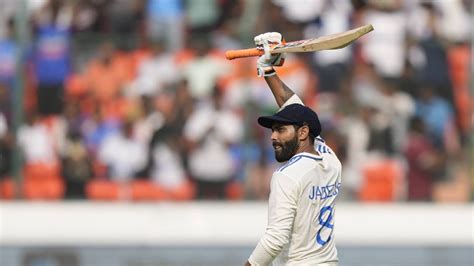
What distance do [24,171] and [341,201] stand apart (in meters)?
2.50

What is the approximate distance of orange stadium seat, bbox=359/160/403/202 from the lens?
8641 millimetres

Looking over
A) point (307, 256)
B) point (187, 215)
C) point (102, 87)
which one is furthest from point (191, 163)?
point (307, 256)

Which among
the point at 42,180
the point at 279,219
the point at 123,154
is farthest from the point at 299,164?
the point at 42,180

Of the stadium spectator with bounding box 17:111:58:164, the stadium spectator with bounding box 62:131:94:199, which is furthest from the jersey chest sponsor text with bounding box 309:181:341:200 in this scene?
the stadium spectator with bounding box 17:111:58:164

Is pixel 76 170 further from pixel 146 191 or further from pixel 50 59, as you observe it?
pixel 50 59

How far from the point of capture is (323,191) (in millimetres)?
4816

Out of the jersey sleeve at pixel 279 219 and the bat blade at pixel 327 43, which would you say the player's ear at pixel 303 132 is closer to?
the jersey sleeve at pixel 279 219

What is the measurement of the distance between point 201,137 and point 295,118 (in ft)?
13.4

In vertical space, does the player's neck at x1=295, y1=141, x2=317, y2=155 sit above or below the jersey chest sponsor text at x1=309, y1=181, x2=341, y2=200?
above

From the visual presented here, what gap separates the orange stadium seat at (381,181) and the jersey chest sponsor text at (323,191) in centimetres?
374

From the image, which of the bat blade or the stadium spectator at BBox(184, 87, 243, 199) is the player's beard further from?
the stadium spectator at BBox(184, 87, 243, 199)

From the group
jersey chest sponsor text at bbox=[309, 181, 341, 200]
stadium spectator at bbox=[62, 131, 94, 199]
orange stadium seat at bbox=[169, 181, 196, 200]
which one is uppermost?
stadium spectator at bbox=[62, 131, 94, 199]

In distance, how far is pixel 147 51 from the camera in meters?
8.96

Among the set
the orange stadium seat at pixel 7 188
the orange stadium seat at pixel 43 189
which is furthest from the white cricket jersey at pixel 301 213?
the orange stadium seat at pixel 7 188
